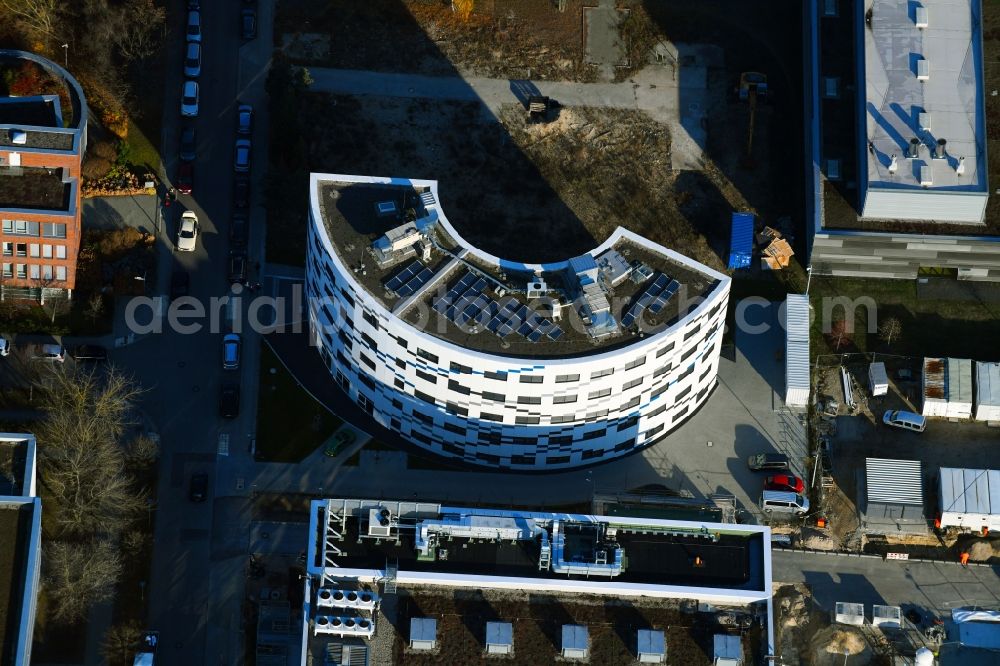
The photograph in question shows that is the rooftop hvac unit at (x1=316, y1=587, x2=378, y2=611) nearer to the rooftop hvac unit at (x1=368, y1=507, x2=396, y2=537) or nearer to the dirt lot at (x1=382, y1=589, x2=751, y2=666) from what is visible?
the dirt lot at (x1=382, y1=589, x2=751, y2=666)

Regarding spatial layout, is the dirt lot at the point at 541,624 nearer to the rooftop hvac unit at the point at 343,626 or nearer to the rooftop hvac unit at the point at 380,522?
the rooftop hvac unit at the point at 343,626

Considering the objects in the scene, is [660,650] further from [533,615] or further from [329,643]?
[329,643]

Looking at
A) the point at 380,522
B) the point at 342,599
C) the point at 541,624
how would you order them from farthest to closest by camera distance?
1. the point at 380,522
2. the point at 541,624
3. the point at 342,599

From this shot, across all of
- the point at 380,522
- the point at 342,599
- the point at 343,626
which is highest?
the point at 380,522

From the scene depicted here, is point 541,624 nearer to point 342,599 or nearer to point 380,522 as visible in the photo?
point 380,522

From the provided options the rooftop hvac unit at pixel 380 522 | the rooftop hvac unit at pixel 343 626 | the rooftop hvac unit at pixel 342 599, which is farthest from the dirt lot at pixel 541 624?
the rooftop hvac unit at pixel 380 522

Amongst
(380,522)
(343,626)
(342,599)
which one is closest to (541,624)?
(380,522)
